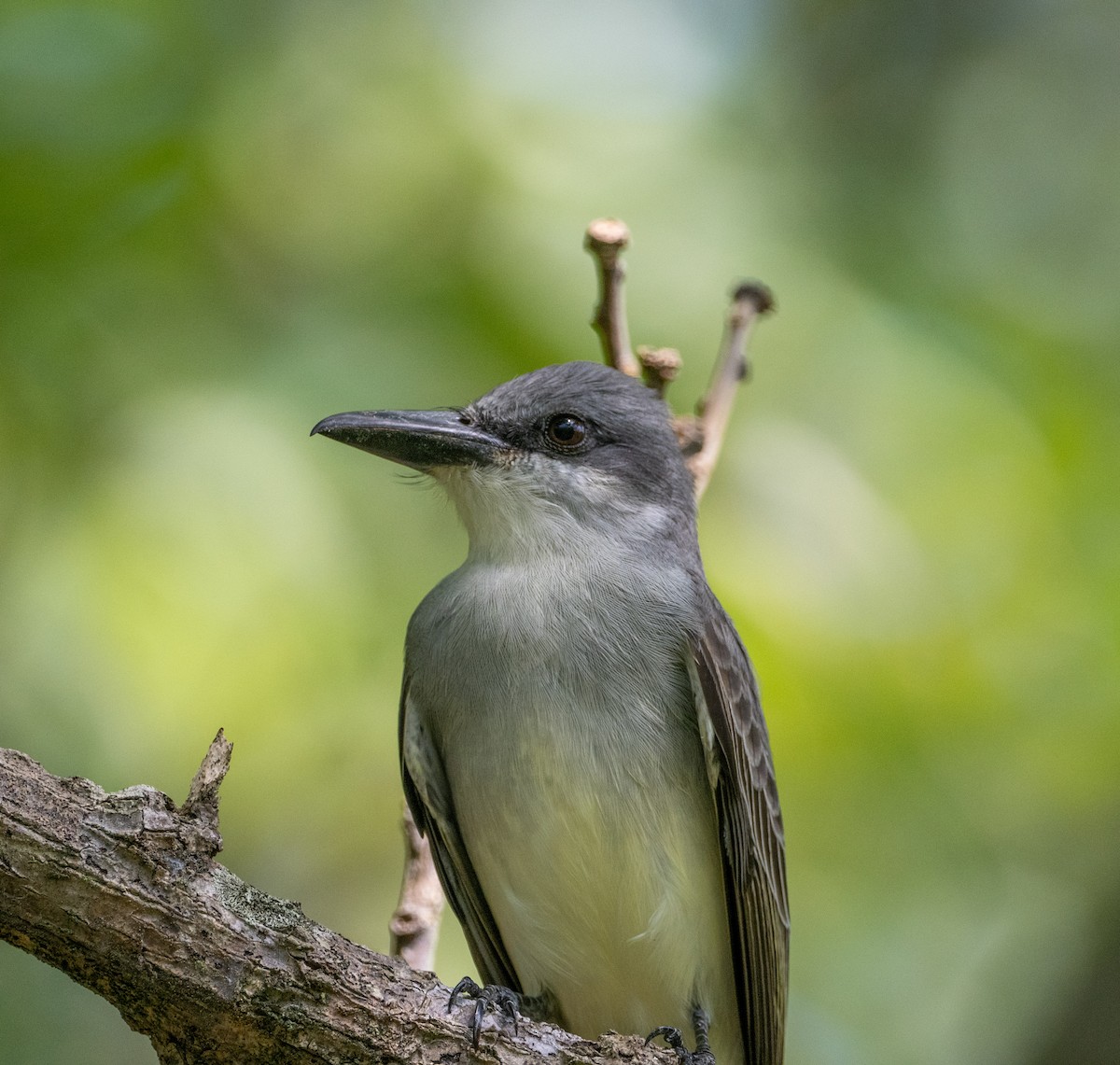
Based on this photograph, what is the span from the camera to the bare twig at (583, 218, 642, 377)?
466cm

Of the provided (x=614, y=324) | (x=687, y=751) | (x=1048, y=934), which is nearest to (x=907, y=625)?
(x=687, y=751)

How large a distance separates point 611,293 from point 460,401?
0.74 metres

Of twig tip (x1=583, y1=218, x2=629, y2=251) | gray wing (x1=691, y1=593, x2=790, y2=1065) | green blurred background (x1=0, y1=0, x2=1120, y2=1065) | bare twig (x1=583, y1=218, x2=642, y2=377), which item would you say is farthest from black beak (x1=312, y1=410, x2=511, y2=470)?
gray wing (x1=691, y1=593, x2=790, y2=1065)

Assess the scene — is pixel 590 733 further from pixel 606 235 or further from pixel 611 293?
pixel 606 235

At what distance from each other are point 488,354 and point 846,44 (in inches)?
152

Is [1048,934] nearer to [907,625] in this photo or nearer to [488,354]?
[907,625]

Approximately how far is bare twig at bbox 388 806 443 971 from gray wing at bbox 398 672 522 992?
56 mm

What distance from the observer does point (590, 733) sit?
14.7 feet

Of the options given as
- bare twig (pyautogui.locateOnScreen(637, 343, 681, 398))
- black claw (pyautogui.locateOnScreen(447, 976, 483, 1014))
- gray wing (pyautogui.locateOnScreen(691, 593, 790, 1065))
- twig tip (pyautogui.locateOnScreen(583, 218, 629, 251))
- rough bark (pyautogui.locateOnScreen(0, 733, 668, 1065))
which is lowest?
rough bark (pyautogui.locateOnScreen(0, 733, 668, 1065))

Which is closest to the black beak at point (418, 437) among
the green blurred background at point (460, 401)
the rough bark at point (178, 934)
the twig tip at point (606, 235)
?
the green blurred background at point (460, 401)

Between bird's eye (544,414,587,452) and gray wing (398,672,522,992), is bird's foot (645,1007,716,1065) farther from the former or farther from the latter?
bird's eye (544,414,587,452)

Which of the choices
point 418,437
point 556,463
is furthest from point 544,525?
point 418,437

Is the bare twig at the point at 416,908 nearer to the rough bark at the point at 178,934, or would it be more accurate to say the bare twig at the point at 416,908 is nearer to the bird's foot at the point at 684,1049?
the bird's foot at the point at 684,1049

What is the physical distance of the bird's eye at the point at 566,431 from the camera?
16.5 feet
